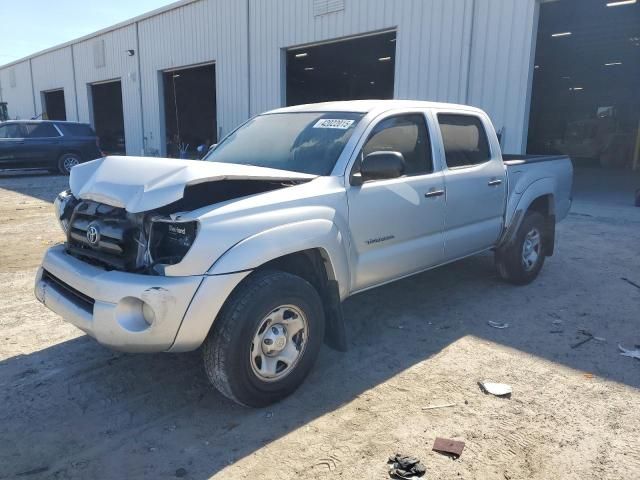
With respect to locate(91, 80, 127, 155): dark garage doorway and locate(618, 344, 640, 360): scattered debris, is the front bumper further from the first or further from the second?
locate(91, 80, 127, 155): dark garage doorway

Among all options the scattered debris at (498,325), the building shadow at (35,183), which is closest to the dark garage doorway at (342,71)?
the building shadow at (35,183)

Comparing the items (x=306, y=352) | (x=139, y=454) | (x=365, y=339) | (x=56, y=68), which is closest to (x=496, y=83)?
(x=365, y=339)

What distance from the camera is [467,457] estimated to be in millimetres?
2799

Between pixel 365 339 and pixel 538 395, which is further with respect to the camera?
pixel 365 339

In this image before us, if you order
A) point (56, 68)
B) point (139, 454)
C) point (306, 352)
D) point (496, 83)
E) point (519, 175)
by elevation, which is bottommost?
point (139, 454)

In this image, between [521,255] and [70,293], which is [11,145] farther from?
[521,255]

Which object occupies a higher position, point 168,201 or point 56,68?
point 56,68

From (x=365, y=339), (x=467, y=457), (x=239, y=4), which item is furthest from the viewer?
(x=239, y=4)

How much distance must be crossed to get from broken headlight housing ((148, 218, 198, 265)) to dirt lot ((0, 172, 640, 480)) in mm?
1019

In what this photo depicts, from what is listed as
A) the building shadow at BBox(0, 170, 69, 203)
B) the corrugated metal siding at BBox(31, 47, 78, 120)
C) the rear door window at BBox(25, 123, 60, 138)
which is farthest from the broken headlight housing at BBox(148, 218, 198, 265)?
the corrugated metal siding at BBox(31, 47, 78, 120)

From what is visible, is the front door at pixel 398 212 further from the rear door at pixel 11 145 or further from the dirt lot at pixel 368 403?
the rear door at pixel 11 145

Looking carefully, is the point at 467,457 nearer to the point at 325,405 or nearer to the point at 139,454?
the point at 325,405

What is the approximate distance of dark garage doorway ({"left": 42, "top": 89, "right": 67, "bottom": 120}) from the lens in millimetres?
31781

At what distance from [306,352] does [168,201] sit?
1.33 meters
